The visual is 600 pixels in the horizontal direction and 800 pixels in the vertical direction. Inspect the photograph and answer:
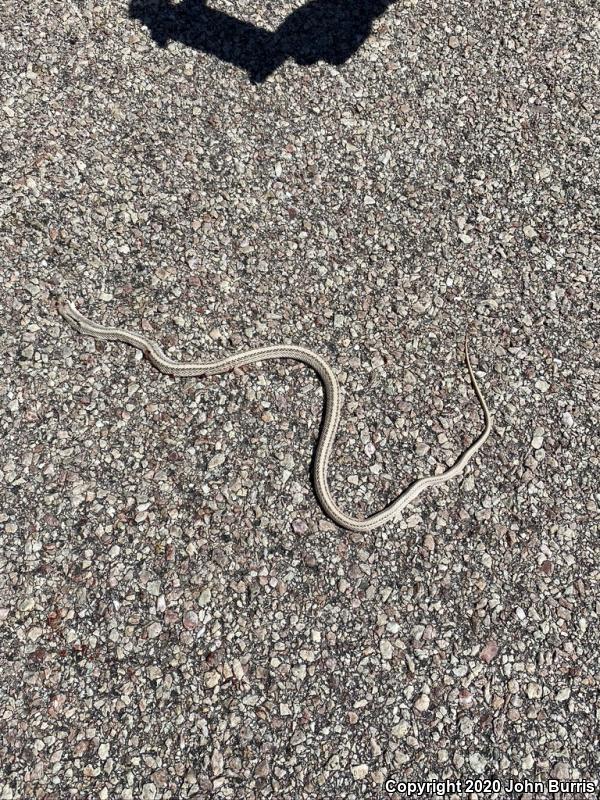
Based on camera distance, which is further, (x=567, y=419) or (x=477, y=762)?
(x=567, y=419)

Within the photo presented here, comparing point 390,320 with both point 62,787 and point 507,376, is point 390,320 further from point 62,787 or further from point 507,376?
point 62,787

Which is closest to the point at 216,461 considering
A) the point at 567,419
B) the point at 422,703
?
the point at 422,703

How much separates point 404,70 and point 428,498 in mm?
5688

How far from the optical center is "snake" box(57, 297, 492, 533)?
→ 21.0 ft

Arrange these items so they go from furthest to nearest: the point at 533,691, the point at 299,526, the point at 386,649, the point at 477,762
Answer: the point at 299,526 < the point at 386,649 < the point at 533,691 < the point at 477,762

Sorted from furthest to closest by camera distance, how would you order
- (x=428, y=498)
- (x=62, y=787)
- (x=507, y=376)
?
(x=507, y=376), (x=428, y=498), (x=62, y=787)

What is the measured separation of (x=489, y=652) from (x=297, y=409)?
2.76 metres

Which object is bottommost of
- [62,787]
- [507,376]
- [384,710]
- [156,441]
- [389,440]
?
[62,787]

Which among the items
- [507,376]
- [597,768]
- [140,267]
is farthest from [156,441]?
[597,768]

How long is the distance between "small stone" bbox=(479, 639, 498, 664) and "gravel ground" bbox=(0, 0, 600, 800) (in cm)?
2

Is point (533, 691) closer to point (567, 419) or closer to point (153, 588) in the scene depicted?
point (567, 419)

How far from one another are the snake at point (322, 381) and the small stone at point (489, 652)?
1293 millimetres

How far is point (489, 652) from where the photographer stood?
19.1 feet

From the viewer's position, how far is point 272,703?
553 cm
